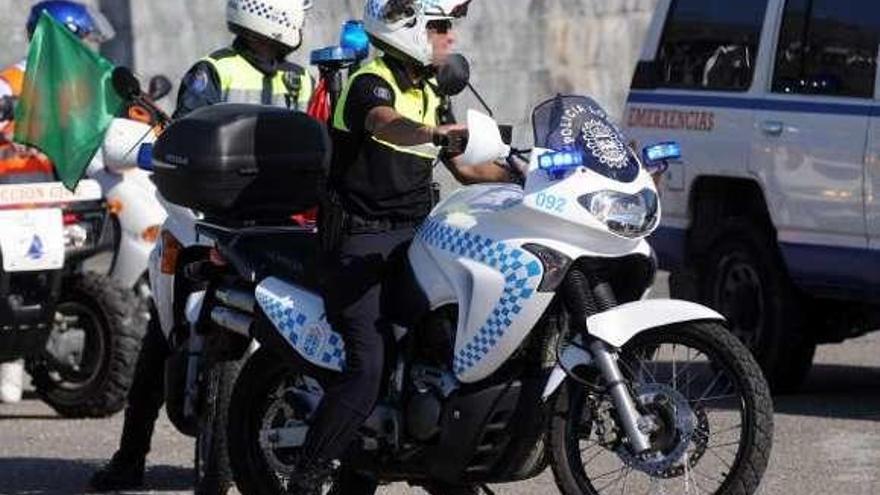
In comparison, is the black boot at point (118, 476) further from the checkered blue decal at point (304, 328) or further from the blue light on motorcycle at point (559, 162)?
the blue light on motorcycle at point (559, 162)

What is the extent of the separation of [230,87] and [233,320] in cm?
133

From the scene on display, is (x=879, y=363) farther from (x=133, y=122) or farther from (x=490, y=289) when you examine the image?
(x=490, y=289)

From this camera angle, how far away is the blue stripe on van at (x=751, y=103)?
9.98 metres

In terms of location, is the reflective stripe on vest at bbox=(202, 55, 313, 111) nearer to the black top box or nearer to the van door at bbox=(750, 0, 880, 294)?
the black top box

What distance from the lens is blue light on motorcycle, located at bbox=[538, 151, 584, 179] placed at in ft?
21.2

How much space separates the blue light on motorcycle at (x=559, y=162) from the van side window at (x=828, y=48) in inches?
145

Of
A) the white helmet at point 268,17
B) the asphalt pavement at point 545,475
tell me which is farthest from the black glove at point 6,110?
the white helmet at point 268,17

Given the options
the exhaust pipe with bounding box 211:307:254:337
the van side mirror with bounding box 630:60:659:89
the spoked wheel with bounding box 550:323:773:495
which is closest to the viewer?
the spoked wheel with bounding box 550:323:773:495

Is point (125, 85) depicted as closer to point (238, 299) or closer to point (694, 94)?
point (238, 299)

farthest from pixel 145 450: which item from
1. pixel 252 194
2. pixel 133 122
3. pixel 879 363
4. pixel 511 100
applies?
pixel 511 100

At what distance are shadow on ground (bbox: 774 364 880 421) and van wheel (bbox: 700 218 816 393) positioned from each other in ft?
0.53

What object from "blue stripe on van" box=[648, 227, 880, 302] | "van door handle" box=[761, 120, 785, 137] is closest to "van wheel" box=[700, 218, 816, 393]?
"blue stripe on van" box=[648, 227, 880, 302]

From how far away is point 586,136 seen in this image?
658 cm

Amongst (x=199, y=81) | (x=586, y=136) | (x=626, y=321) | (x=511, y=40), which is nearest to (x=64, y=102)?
(x=199, y=81)
